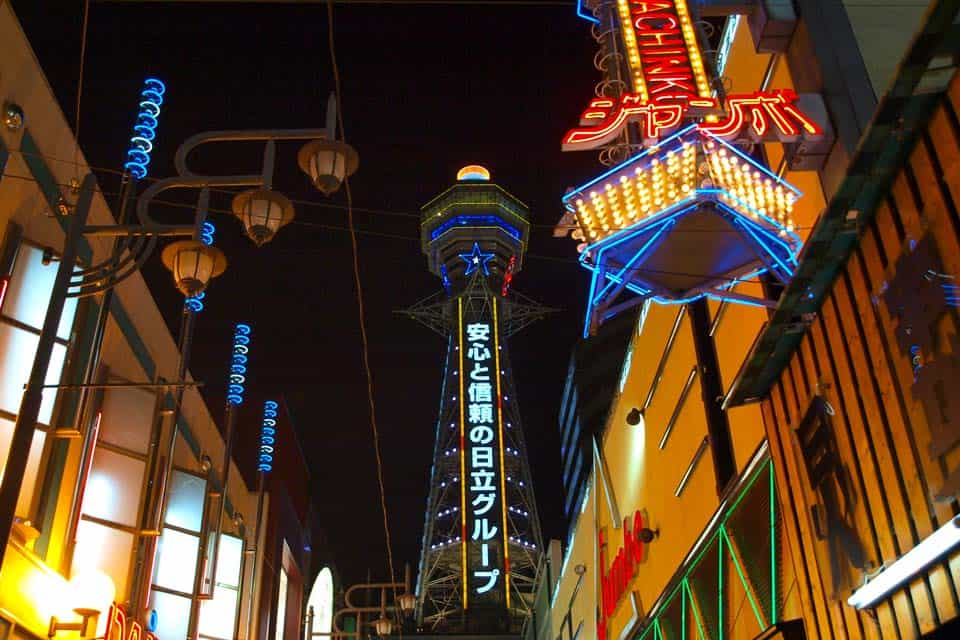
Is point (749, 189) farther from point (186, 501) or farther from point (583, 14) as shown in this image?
point (186, 501)

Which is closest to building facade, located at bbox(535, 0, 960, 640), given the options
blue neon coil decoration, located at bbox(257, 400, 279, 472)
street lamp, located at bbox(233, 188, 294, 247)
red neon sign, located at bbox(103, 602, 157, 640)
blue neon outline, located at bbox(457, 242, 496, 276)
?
street lamp, located at bbox(233, 188, 294, 247)

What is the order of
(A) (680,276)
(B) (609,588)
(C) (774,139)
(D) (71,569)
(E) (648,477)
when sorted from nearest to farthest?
(C) (774,139) → (A) (680,276) → (D) (71,569) → (E) (648,477) → (B) (609,588)

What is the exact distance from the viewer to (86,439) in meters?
12.2

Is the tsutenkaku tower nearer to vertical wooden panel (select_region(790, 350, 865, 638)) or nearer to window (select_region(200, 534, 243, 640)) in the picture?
window (select_region(200, 534, 243, 640))

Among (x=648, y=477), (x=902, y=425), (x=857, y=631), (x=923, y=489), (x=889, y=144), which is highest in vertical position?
(x=648, y=477)

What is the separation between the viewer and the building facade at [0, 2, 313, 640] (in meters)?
10.4

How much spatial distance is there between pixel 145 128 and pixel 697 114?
678cm

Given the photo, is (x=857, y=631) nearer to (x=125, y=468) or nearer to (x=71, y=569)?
(x=71, y=569)

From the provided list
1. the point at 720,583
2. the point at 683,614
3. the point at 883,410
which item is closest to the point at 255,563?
the point at 683,614

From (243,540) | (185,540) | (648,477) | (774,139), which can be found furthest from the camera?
(243,540)

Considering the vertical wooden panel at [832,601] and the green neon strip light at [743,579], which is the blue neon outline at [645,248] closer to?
the vertical wooden panel at [832,601]

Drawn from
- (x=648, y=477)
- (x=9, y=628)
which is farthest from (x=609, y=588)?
(x=9, y=628)

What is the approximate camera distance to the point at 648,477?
44.8ft

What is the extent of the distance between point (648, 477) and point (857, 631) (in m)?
7.48
